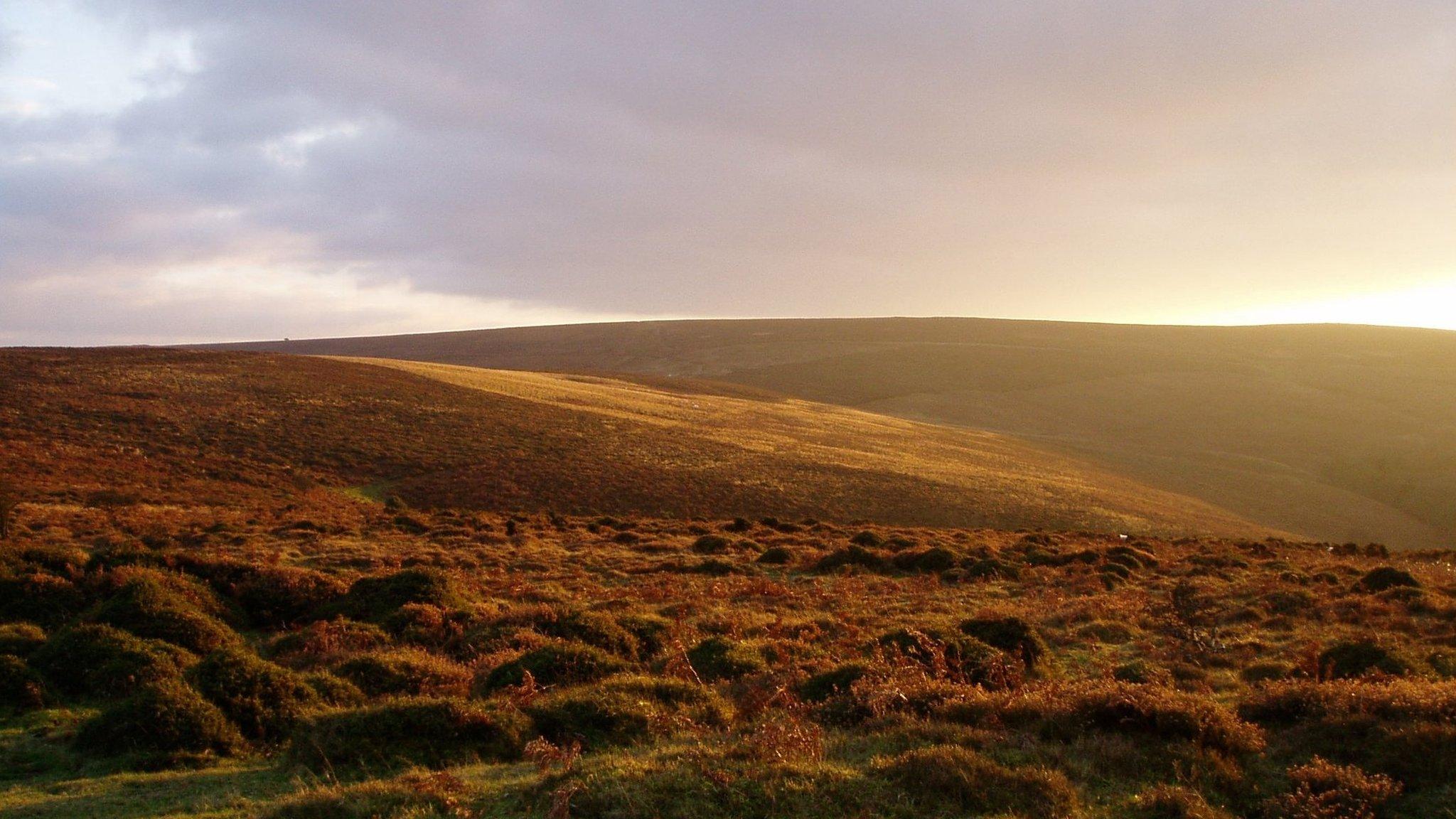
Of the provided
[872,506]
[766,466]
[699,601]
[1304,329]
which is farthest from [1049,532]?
[1304,329]

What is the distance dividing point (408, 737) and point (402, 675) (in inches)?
111

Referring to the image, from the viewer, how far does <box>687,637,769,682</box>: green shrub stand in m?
11.3

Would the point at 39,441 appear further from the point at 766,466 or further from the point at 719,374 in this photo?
the point at 719,374

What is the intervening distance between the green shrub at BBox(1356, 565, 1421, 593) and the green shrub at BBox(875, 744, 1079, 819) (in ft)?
51.4

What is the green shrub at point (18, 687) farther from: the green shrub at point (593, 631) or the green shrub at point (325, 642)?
the green shrub at point (593, 631)

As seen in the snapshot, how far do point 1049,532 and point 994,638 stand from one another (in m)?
26.9

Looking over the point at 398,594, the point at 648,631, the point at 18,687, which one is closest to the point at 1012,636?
the point at 648,631

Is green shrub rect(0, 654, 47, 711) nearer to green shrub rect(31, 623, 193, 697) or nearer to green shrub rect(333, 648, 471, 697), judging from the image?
green shrub rect(31, 623, 193, 697)

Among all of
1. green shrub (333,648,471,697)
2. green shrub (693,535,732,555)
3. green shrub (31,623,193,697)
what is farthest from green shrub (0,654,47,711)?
green shrub (693,535,732,555)

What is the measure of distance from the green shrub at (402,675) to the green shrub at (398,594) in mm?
3114

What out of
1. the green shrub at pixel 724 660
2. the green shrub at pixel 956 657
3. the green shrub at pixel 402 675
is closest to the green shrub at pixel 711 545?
the green shrub at pixel 724 660

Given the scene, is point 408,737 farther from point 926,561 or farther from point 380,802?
point 926,561

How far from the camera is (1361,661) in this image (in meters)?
10.9

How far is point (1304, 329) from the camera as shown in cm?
13562
